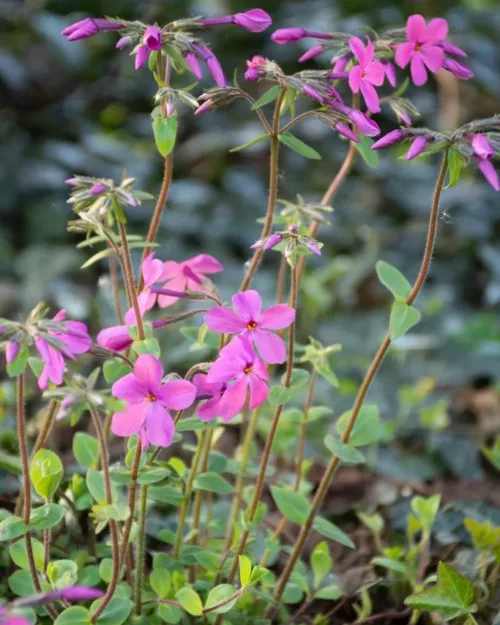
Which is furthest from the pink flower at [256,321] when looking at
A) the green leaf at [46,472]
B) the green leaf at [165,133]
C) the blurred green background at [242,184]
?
the blurred green background at [242,184]

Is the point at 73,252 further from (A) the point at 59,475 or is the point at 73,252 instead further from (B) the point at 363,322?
(A) the point at 59,475

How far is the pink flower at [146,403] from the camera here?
1.06 m

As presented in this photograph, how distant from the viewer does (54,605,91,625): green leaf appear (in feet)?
3.91

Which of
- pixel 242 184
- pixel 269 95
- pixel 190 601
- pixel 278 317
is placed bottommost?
pixel 242 184

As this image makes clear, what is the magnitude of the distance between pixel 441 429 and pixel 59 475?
1607mm

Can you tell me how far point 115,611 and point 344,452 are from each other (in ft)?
1.34

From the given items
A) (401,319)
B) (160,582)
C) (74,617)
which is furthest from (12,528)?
(401,319)

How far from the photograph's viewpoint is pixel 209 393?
1156 mm

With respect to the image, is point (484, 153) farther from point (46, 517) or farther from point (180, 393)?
point (46, 517)

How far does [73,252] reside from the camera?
11.4ft

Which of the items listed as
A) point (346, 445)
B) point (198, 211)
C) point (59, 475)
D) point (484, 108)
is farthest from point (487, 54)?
point (59, 475)

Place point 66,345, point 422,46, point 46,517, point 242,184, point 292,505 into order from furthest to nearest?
point 242,184, point 292,505, point 422,46, point 46,517, point 66,345

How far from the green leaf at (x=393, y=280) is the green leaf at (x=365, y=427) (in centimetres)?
23

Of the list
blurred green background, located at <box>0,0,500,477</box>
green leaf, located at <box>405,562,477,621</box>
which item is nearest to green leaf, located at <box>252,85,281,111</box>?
green leaf, located at <box>405,562,477,621</box>
